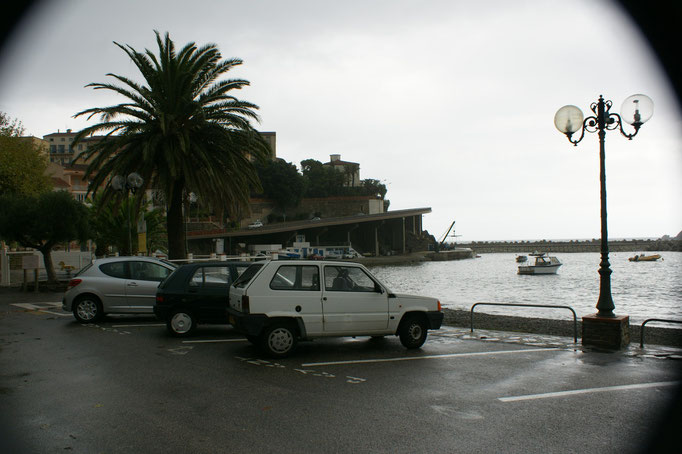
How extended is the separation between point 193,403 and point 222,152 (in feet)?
55.0

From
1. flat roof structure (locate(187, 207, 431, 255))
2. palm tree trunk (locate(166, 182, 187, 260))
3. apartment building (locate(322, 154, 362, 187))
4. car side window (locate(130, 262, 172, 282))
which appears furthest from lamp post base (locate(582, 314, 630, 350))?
apartment building (locate(322, 154, 362, 187))

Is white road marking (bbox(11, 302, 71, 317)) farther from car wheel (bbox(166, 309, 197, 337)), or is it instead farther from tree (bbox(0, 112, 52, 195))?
tree (bbox(0, 112, 52, 195))

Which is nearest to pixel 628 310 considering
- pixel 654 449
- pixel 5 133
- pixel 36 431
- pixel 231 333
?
pixel 231 333

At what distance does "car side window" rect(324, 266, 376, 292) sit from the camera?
941cm

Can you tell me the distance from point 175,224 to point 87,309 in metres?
9.71

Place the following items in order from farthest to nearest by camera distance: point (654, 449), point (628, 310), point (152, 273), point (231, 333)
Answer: point (628, 310), point (152, 273), point (231, 333), point (654, 449)

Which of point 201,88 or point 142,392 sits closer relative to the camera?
point 142,392

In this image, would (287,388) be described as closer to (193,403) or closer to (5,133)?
(193,403)

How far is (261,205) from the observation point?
4094 inches

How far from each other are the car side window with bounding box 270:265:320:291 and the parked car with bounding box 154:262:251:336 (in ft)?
7.02

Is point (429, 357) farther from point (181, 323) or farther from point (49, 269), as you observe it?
point (49, 269)

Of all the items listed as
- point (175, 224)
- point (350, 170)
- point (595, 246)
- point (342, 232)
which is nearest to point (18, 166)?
point (175, 224)

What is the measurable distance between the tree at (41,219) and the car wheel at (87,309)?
1211 cm

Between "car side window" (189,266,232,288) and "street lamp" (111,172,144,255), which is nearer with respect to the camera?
"car side window" (189,266,232,288)
